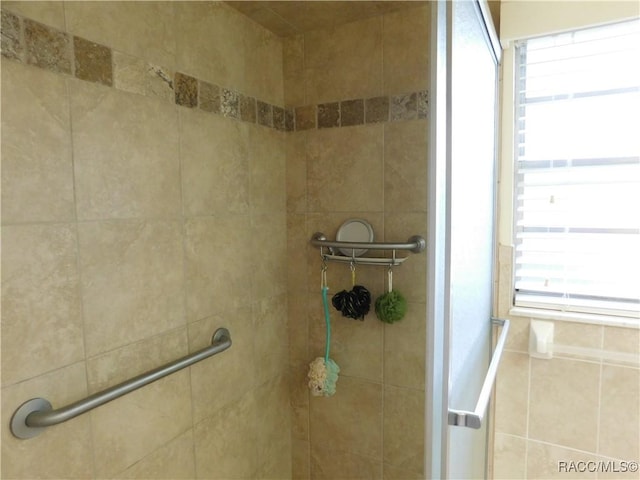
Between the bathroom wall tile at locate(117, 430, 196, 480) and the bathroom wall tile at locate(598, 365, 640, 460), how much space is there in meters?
1.34

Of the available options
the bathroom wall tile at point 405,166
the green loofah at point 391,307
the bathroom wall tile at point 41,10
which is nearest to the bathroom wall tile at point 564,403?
the green loofah at point 391,307

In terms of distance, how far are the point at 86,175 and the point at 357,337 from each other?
98cm

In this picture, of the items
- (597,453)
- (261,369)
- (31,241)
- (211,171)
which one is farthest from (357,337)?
(31,241)

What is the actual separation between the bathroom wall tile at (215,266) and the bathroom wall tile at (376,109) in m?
0.53

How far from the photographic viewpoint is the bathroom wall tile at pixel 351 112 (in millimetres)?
1308

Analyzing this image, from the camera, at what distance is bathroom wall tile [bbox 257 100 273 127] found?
1.31 m

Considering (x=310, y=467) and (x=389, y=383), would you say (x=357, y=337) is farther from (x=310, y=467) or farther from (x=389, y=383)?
(x=310, y=467)

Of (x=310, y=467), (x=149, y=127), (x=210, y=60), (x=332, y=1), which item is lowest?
(x=310, y=467)

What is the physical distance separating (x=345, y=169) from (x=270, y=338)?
0.67 m

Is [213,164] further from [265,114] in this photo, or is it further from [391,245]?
[391,245]

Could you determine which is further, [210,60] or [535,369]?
[535,369]

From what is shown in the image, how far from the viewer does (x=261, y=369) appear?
1371 millimetres

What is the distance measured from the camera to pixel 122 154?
874 mm

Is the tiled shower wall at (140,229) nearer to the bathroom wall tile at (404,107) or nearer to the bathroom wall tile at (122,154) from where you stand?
the bathroom wall tile at (122,154)
